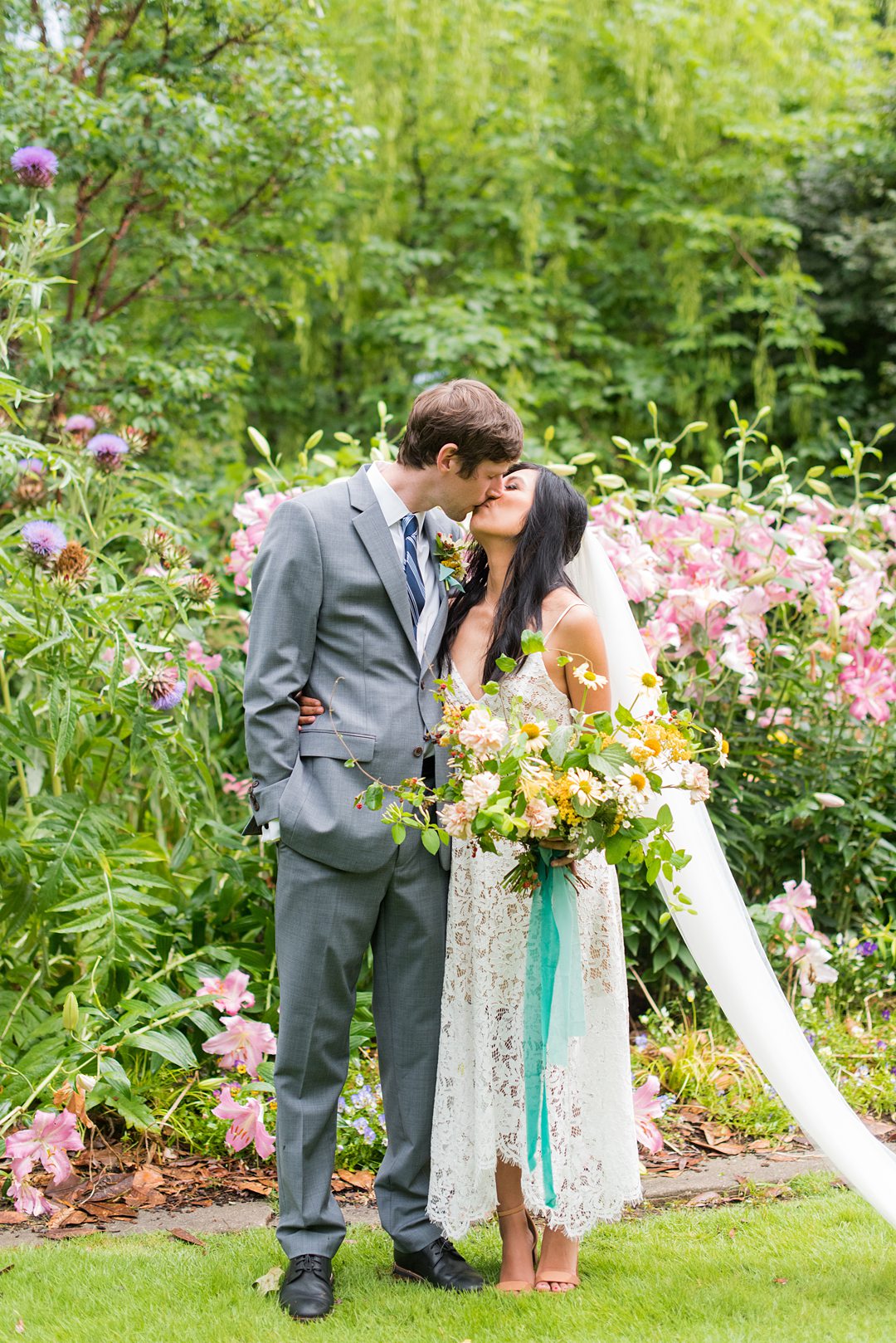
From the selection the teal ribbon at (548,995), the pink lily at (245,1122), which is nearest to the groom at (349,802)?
the teal ribbon at (548,995)

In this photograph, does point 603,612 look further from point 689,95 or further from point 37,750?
point 689,95

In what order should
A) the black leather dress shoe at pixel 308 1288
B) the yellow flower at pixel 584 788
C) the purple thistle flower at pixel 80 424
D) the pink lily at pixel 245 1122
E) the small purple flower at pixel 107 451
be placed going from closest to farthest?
the yellow flower at pixel 584 788, the black leather dress shoe at pixel 308 1288, the pink lily at pixel 245 1122, the small purple flower at pixel 107 451, the purple thistle flower at pixel 80 424

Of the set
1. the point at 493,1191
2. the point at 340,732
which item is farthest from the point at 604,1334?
the point at 340,732

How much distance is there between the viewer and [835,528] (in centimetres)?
388

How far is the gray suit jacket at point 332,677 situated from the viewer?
7.94ft

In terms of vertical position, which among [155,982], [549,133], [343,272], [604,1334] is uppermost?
[549,133]

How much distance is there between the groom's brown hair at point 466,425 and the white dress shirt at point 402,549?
0.11 m

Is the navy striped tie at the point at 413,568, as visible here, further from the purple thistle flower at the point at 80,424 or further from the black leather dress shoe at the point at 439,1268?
the purple thistle flower at the point at 80,424

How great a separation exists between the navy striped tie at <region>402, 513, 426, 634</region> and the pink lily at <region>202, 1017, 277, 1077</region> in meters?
1.15

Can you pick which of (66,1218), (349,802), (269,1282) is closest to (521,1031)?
(349,802)

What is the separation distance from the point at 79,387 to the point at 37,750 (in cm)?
310

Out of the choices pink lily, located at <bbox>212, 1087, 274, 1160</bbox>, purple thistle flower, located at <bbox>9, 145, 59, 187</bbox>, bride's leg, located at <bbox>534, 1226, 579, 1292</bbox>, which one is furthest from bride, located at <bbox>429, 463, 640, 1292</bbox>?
purple thistle flower, located at <bbox>9, 145, 59, 187</bbox>

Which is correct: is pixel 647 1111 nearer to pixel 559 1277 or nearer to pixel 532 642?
pixel 559 1277

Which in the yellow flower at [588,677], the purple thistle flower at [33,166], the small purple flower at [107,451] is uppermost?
the purple thistle flower at [33,166]
